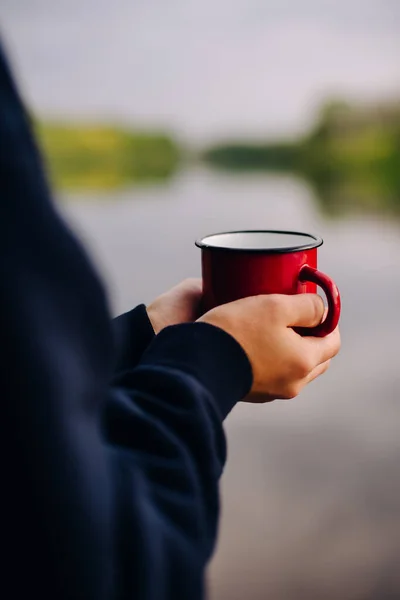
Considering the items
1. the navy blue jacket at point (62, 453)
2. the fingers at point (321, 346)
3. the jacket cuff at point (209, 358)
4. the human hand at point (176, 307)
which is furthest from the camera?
the human hand at point (176, 307)

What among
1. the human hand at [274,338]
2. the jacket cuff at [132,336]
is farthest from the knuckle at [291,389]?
the jacket cuff at [132,336]

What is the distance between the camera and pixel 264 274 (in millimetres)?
525

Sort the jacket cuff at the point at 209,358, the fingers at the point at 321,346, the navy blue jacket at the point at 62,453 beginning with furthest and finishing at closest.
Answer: the fingers at the point at 321,346 < the jacket cuff at the point at 209,358 < the navy blue jacket at the point at 62,453

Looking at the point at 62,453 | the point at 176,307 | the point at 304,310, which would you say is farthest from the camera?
the point at 176,307

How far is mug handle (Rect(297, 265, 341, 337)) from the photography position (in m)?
0.54

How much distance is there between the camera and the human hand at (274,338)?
0.44 meters

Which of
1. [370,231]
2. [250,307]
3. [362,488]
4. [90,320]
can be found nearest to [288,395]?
[250,307]

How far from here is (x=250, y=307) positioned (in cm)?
47

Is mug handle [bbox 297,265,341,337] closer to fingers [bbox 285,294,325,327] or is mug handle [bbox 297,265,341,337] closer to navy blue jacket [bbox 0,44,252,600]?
fingers [bbox 285,294,325,327]

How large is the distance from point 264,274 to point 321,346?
68mm

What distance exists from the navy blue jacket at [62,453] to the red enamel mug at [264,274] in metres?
0.21

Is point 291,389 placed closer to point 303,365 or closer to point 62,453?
point 303,365

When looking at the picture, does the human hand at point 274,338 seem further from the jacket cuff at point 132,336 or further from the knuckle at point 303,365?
the jacket cuff at point 132,336

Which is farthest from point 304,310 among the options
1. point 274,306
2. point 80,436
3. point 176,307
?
point 80,436
